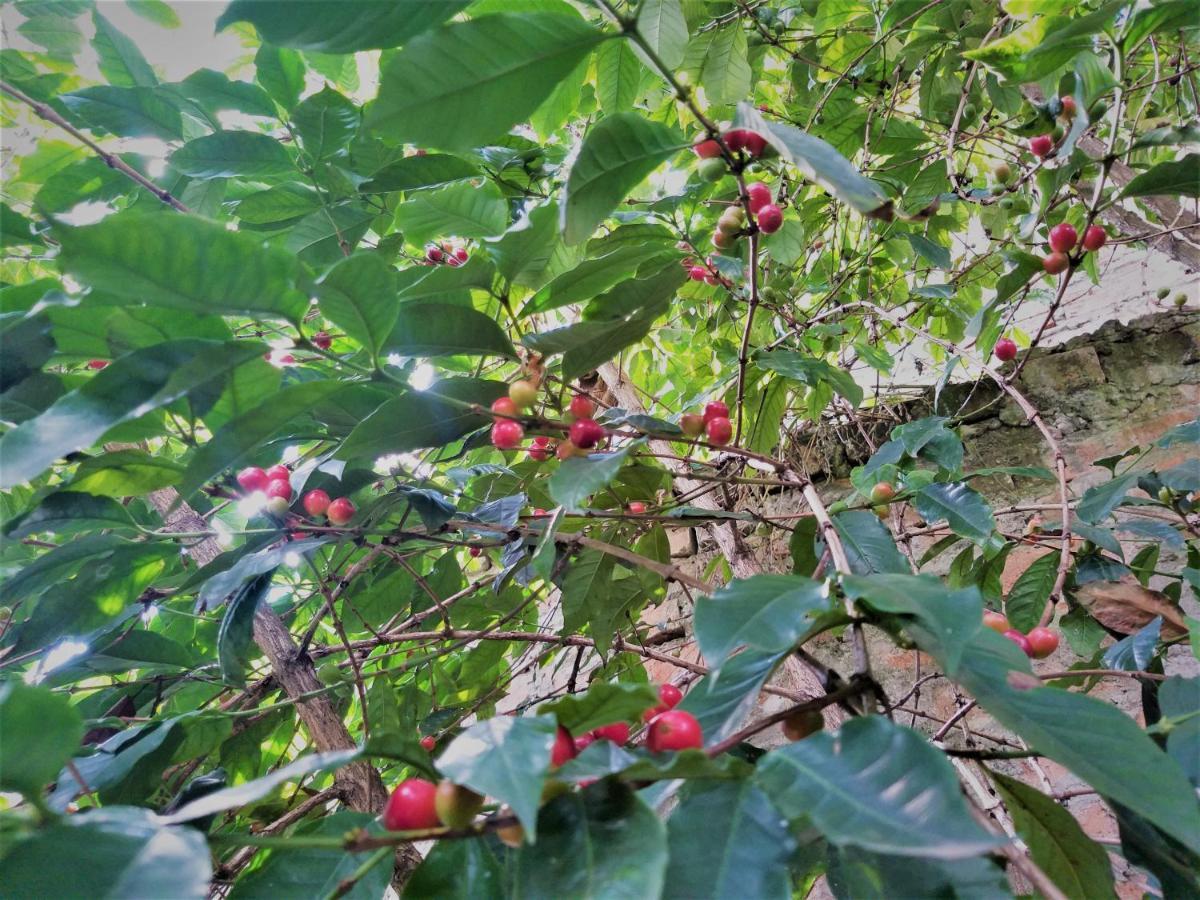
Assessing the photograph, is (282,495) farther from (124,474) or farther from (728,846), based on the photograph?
(728,846)

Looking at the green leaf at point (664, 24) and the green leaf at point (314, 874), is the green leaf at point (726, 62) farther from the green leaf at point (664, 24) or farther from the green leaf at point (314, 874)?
the green leaf at point (314, 874)

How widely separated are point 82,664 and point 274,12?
698 mm

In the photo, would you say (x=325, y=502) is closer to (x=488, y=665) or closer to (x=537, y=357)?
(x=537, y=357)

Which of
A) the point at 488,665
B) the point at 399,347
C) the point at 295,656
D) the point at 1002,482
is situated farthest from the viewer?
the point at 1002,482

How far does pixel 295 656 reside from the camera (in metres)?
0.89

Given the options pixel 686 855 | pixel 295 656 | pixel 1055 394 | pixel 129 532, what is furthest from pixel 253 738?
pixel 1055 394

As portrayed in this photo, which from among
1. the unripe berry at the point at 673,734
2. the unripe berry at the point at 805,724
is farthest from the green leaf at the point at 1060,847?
the unripe berry at the point at 673,734

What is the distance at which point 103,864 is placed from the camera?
1.04 ft

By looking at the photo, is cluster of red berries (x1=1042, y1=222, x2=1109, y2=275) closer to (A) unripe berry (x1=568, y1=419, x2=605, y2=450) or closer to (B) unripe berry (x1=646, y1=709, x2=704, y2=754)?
(A) unripe berry (x1=568, y1=419, x2=605, y2=450)

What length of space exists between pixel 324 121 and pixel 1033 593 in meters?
1.12

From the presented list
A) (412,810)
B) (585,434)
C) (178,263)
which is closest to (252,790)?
(412,810)

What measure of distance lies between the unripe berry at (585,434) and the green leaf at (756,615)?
26 cm

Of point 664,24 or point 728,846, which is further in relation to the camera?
point 664,24

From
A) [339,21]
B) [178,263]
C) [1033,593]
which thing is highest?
[339,21]
